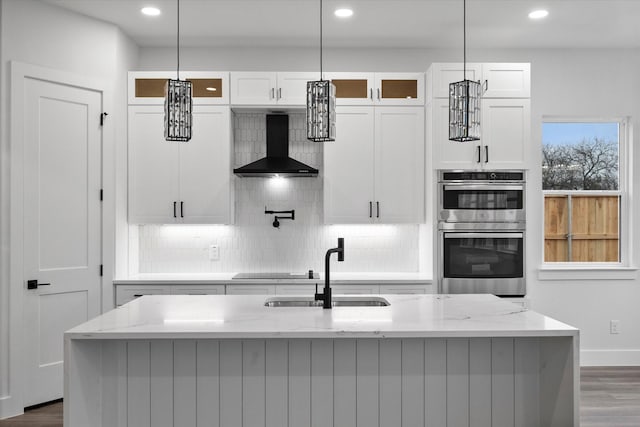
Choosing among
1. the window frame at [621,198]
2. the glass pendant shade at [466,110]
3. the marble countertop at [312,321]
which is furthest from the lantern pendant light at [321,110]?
the window frame at [621,198]

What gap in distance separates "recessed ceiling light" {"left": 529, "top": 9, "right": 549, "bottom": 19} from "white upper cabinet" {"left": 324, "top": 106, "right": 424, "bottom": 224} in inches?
44.3

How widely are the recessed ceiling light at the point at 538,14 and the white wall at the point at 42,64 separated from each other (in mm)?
3400

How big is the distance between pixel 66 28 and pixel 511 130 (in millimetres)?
3673

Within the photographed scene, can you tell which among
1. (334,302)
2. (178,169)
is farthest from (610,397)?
(178,169)

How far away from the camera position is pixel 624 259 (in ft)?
16.0

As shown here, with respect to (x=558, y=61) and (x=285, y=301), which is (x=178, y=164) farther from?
(x=558, y=61)

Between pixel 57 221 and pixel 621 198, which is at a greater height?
pixel 621 198

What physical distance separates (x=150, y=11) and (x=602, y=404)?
4.60 m

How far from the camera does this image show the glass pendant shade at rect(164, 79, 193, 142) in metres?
2.53

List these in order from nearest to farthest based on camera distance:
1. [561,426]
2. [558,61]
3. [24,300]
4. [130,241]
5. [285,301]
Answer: [561,426]
[285,301]
[24,300]
[130,241]
[558,61]

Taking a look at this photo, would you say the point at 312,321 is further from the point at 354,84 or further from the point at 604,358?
the point at 604,358

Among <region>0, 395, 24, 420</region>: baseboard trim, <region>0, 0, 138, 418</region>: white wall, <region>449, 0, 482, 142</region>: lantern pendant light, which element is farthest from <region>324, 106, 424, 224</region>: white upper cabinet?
<region>0, 395, 24, 420</region>: baseboard trim

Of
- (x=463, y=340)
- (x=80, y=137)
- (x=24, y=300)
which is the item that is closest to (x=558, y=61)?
(x=463, y=340)

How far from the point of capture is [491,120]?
14.0ft
